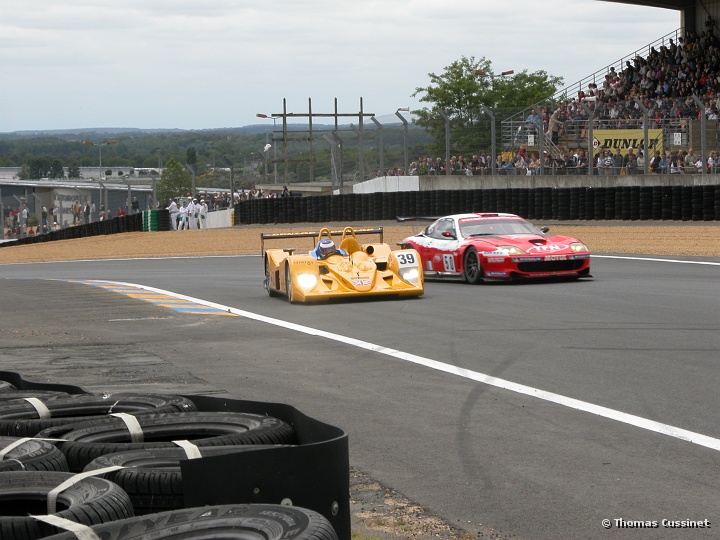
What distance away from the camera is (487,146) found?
33938 millimetres

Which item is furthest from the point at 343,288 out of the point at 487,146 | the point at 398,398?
the point at 487,146

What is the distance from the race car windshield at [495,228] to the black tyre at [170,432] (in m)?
12.8

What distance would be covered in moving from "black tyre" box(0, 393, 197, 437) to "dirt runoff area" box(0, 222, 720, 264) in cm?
1711

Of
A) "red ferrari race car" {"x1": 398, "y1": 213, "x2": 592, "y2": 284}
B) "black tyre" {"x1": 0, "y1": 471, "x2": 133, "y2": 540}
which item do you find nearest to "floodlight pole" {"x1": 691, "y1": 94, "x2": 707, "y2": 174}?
"red ferrari race car" {"x1": 398, "y1": 213, "x2": 592, "y2": 284}

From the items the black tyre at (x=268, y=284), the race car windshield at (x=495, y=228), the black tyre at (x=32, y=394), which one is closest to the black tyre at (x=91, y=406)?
the black tyre at (x=32, y=394)

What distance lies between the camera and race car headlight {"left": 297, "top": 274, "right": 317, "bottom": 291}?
14992 mm

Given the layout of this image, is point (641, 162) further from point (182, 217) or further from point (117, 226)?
point (117, 226)

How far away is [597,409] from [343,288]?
27.0 ft

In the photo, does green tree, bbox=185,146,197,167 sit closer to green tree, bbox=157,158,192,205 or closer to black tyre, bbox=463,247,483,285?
green tree, bbox=157,158,192,205

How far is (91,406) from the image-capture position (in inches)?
219

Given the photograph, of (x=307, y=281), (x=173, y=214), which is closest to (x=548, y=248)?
(x=307, y=281)

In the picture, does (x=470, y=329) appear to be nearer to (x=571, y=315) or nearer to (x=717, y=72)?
(x=571, y=315)

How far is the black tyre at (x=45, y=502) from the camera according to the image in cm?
330

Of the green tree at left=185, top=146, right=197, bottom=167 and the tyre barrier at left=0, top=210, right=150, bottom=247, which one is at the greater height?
the green tree at left=185, top=146, right=197, bottom=167
